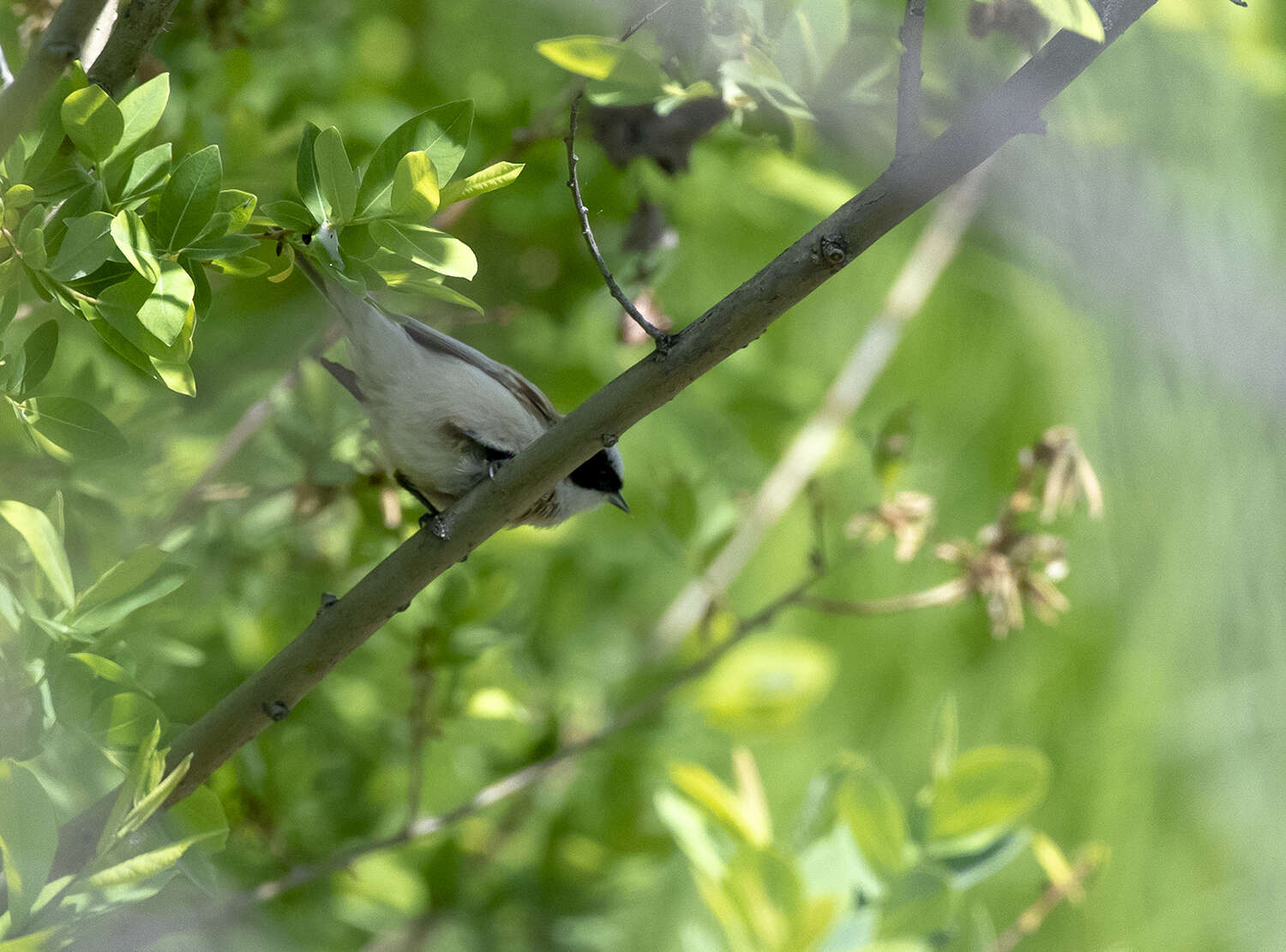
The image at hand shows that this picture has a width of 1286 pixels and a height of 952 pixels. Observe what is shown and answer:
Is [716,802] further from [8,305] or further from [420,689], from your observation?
[8,305]

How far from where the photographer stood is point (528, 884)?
178 centimetres

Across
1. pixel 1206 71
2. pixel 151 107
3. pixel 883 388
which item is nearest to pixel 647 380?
pixel 151 107

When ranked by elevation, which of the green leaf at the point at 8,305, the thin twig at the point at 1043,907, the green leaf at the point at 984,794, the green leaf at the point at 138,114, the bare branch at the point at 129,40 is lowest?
the thin twig at the point at 1043,907

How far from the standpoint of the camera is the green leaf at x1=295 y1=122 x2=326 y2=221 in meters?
0.82

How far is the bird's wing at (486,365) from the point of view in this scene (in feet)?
5.00

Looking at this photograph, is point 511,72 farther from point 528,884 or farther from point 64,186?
point 528,884

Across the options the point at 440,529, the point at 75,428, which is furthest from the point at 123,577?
the point at 440,529

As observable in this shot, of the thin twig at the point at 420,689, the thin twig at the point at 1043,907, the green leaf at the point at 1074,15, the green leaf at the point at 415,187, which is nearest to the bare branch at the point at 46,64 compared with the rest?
the green leaf at the point at 415,187

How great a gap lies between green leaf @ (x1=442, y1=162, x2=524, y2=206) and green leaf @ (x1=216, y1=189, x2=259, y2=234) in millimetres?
163

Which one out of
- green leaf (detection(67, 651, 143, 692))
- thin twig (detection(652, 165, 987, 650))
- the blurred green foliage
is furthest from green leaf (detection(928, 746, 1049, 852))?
green leaf (detection(67, 651, 143, 692))

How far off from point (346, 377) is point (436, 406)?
14cm

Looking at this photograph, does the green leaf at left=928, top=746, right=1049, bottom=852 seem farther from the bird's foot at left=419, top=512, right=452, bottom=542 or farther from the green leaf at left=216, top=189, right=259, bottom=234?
the green leaf at left=216, top=189, right=259, bottom=234

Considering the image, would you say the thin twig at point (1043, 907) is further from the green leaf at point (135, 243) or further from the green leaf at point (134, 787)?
the green leaf at point (135, 243)

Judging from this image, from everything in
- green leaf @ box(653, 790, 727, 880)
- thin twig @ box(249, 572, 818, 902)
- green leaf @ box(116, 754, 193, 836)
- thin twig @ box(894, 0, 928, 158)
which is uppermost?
thin twig @ box(894, 0, 928, 158)
